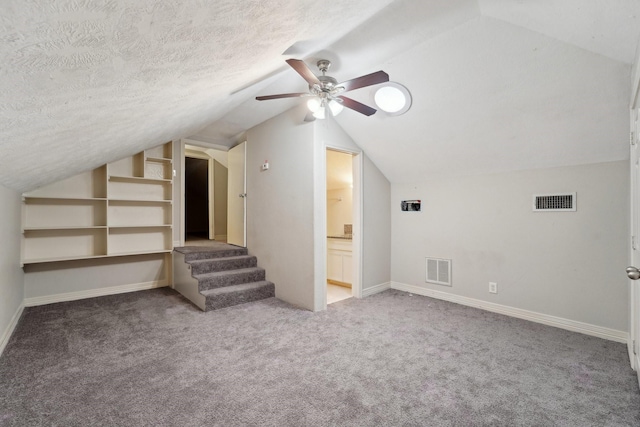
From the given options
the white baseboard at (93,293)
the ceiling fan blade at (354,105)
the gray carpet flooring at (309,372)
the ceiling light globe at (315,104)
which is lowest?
the gray carpet flooring at (309,372)

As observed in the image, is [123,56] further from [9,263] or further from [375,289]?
[375,289]

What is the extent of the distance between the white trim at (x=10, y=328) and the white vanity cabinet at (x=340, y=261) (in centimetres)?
352

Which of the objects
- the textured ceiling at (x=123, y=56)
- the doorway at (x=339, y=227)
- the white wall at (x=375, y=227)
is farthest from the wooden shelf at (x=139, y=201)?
the white wall at (x=375, y=227)

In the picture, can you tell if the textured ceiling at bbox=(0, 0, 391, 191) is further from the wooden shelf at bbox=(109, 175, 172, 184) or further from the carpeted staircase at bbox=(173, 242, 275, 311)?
the carpeted staircase at bbox=(173, 242, 275, 311)

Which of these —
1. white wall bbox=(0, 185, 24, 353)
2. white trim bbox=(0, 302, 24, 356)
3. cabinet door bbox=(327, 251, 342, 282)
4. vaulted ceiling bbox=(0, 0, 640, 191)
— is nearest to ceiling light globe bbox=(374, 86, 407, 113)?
vaulted ceiling bbox=(0, 0, 640, 191)

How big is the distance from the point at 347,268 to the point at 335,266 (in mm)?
267

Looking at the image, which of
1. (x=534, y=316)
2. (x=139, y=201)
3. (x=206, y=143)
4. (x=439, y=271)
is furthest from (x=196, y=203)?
(x=534, y=316)

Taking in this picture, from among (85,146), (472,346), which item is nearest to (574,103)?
(472,346)

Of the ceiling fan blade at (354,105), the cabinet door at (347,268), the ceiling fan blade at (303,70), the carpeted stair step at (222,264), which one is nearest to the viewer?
the ceiling fan blade at (303,70)

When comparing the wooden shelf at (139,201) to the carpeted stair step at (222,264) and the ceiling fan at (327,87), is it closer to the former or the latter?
the carpeted stair step at (222,264)

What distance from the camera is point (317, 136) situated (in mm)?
3291

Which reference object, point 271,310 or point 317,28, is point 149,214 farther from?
point 317,28

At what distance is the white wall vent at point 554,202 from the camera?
267 centimetres

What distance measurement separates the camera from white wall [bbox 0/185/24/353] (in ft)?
7.70
